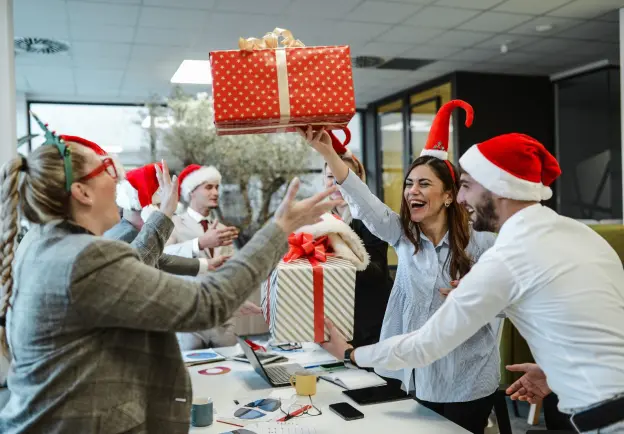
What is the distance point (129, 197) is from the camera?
2.93 meters

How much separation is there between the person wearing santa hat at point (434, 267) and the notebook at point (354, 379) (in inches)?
4.5

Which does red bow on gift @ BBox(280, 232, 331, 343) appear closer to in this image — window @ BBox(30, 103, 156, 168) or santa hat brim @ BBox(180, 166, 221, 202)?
santa hat brim @ BBox(180, 166, 221, 202)

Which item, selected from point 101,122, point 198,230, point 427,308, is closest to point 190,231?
point 198,230

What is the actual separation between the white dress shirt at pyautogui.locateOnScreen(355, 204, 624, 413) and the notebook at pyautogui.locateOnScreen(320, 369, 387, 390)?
2.43ft

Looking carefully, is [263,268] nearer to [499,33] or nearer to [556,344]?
[556,344]

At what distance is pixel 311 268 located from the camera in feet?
5.09

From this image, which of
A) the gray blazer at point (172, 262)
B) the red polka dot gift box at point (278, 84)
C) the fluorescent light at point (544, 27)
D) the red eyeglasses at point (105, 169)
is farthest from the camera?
the fluorescent light at point (544, 27)

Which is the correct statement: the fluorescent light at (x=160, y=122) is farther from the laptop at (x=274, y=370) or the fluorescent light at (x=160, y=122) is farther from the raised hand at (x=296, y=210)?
the raised hand at (x=296, y=210)

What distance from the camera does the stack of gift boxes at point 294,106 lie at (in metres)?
1.49

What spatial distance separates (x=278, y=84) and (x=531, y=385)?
1152 mm

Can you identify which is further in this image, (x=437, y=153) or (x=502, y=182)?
(x=437, y=153)

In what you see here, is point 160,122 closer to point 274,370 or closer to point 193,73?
point 193,73

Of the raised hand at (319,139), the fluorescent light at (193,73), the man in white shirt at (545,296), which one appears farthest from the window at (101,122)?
the man in white shirt at (545,296)

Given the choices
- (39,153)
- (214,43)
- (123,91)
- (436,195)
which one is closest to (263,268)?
(39,153)
